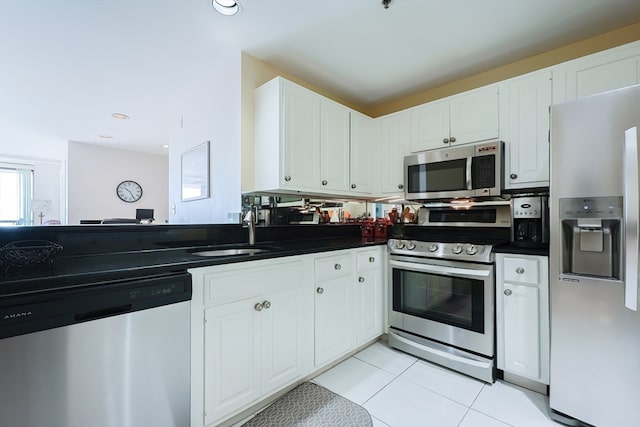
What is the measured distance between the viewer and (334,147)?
8.11 ft

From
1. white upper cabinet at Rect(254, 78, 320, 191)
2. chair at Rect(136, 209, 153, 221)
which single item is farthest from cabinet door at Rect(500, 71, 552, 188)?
chair at Rect(136, 209, 153, 221)

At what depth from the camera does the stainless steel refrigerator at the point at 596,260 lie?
130 cm

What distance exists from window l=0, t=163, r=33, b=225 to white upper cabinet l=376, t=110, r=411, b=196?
737 cm

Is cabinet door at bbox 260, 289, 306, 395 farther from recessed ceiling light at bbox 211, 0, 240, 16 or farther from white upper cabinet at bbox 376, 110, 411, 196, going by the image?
recessed ceiling light at bbox 211, 0, 240, 16

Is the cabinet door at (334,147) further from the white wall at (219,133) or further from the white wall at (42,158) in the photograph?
the white wall at (42,158)

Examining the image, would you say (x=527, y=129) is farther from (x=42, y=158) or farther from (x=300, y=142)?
(x=42, y=158)

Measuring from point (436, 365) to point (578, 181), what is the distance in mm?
1548

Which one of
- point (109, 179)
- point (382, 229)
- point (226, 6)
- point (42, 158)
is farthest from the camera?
point (42, 158)

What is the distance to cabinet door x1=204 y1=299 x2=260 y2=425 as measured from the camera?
1.33 meters

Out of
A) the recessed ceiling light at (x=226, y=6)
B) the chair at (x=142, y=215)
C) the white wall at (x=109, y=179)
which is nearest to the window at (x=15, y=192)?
the white wall at (x=109, y=179)

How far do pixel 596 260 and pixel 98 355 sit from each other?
2.30 meters

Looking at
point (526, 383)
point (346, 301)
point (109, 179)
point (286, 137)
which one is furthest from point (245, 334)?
point (109, 179)

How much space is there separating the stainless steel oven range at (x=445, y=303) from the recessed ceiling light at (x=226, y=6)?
2.01 m

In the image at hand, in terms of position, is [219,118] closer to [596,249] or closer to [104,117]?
[104,117]
